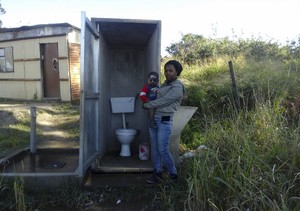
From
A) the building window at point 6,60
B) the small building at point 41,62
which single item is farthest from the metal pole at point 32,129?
the building window at point 6,60

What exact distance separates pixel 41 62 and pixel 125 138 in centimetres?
753

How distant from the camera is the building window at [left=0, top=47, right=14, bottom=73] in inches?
481

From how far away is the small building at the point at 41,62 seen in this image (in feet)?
34.8

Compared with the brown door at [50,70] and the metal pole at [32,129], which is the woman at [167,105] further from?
the brown door at [50,70]

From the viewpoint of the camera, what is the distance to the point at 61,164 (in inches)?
185

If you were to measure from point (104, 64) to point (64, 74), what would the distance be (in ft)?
20.2

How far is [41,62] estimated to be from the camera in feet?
37.1

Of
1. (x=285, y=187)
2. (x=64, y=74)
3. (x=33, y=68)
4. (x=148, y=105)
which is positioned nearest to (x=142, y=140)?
(x=148, y=105)

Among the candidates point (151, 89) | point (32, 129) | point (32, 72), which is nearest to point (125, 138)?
point (151, 89)

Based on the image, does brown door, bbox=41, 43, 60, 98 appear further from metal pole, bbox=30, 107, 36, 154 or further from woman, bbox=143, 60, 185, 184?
woman, bbox=143, 60, 185, 184

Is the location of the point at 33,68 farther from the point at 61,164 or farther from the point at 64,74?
the point at 61,164

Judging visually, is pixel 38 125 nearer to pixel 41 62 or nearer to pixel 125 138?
pixel 125 138

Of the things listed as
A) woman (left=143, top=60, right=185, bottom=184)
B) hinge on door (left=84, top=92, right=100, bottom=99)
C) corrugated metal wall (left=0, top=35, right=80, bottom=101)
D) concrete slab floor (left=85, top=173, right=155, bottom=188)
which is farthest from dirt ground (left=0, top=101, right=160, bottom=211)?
corrugated metal wall (left=0, top=35, right=80, bottom=101)

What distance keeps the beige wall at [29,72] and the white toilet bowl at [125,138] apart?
626cm
